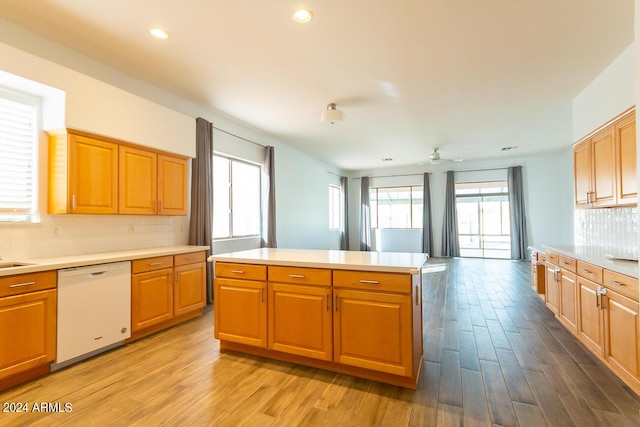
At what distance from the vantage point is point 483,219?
8.71 metres

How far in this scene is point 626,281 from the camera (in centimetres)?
213

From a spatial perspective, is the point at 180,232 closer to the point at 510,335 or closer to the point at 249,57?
the point at 249,57

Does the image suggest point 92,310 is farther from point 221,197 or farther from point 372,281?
point 221,197

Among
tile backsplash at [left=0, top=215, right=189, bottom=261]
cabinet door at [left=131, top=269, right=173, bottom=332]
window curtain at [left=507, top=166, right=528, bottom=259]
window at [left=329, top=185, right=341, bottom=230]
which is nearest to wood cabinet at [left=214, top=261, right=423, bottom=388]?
cabinet door at [left=131, top=269, right=173, bottom=332]

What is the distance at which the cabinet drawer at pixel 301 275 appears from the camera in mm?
Result: 2350

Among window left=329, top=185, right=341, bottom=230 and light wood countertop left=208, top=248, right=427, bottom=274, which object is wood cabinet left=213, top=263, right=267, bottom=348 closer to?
light wood countertop left=208, top=248, right=427, bottom=274

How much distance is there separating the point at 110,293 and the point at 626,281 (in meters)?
4.20

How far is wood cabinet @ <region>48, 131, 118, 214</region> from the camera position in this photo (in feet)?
8.86

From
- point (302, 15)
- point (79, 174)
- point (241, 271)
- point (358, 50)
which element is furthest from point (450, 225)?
point (79, 174)

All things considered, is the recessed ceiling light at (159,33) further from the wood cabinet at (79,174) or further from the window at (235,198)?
the window at (235,198)

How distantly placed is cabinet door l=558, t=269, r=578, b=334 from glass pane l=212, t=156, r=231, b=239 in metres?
A: 4.53

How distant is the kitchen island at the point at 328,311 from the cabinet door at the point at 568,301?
5.66 feet

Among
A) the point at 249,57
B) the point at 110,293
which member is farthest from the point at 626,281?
the point at 110,293

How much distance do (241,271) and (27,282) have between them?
1.55 m
